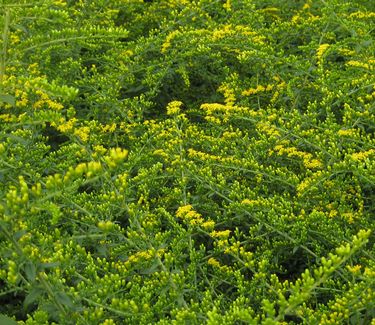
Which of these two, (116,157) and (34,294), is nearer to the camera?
(116,157)

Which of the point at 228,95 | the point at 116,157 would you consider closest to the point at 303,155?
the point at 228,95

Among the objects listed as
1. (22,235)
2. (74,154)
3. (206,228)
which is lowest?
(206,228)

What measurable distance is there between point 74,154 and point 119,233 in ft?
2.28

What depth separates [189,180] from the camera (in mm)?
3592

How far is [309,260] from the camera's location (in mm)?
3137

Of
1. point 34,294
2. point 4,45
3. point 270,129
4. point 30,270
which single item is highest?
point 4,45

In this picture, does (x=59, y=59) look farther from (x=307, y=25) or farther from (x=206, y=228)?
(x=206, y=228)

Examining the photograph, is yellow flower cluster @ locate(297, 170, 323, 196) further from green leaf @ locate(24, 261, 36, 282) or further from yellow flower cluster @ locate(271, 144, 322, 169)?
green leaf @ locate(24, 261, 36, 282)

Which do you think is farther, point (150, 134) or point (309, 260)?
point (150, 134)

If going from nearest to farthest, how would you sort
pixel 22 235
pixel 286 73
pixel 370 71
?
pixel 22 235 → pixel 370 71 → pixel 286 73

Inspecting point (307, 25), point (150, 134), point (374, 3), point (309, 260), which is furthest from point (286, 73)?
point (374, 3)

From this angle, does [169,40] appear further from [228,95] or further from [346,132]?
[346,132]

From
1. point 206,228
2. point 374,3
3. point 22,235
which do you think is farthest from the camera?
point 374,3

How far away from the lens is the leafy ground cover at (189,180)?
2357 millimetres
